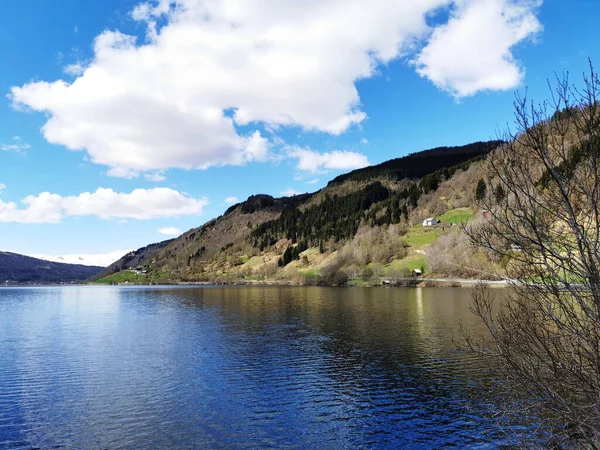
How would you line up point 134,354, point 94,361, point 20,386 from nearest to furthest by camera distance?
point 20,386 → point 94,361 → point 134,354

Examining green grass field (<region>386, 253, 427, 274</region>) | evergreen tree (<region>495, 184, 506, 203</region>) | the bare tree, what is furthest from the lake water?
green grass field (<region>386, 253, 427, 274</region>)

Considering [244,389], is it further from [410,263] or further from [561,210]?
[410,263]

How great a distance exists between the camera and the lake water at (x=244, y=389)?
20500mm

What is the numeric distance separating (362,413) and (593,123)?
65.2 ft

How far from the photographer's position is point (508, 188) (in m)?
9.81

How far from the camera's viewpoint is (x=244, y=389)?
28.3 meters

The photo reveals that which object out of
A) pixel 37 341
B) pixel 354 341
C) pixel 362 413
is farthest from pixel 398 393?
pixel 37 341

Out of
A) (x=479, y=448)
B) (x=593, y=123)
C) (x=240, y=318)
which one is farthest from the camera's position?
(x=240, y=318)

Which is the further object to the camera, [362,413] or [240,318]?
[240,318]

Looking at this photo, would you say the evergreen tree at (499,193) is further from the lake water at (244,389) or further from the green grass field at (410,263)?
the green grass field at (410,263)

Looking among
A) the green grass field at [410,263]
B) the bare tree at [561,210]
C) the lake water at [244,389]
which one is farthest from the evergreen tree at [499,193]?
the green grass field at [410,263]

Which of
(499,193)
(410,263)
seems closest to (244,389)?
(499,193)

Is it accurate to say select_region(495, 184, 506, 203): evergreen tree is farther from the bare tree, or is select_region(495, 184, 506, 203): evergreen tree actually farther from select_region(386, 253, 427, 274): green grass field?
select_region(386, 253, 427, 274): green grass field

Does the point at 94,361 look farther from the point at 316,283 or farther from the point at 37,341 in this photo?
the point at 316,283
